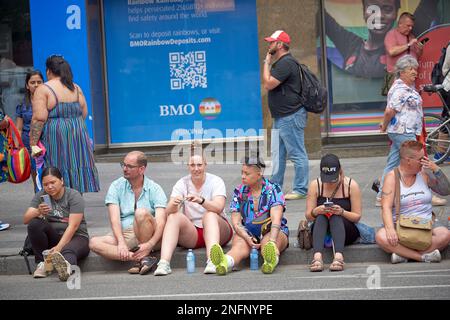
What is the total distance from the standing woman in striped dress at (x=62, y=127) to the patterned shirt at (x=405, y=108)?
126 inches

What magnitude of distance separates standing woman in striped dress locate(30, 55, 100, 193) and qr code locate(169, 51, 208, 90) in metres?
4.78

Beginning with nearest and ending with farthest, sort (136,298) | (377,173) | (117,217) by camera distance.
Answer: (136,298) → (117,217) → (377,173)

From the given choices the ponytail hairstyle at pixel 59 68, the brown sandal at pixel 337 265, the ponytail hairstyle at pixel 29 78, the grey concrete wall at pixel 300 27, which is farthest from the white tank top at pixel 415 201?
the grey concrete wall at pixel 300 27

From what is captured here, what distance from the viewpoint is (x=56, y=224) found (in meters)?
9.14

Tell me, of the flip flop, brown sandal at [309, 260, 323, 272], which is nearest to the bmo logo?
the flip flop

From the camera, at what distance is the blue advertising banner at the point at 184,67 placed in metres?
14.8

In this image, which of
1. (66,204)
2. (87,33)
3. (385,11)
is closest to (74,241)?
(66,204)

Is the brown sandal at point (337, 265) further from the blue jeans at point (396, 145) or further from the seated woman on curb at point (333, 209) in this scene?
the blue jeans at point (396, 145)

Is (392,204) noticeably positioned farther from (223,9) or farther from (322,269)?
(223,9)

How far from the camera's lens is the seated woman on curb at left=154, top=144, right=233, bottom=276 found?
8.82 m

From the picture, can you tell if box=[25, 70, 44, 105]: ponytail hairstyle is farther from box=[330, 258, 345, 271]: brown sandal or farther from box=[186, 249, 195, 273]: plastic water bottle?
box=[330, 258, 345, 271]: brown sandal

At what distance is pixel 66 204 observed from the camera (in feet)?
30.0

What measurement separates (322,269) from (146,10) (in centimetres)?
739

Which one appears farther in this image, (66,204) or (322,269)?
(66,204)
